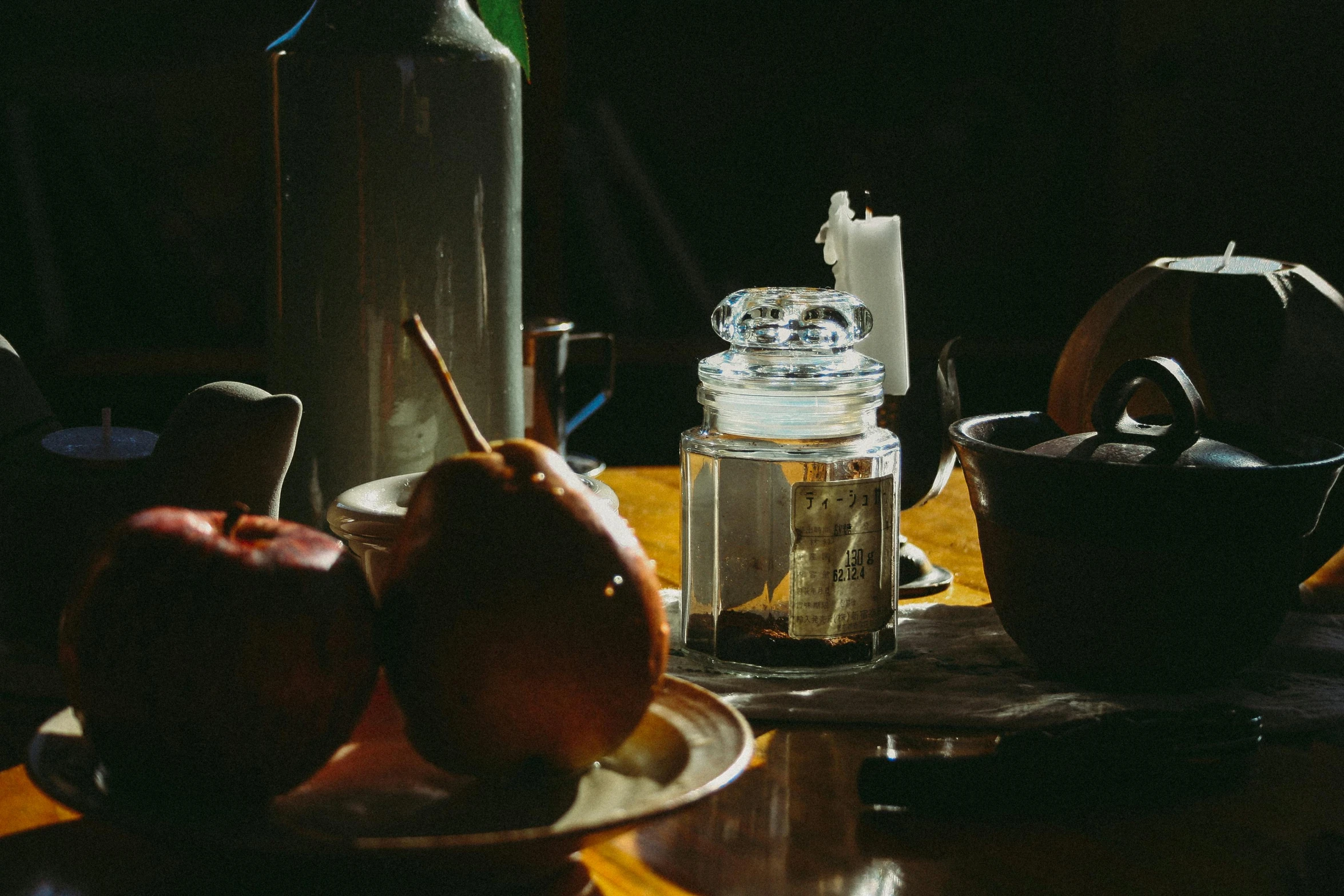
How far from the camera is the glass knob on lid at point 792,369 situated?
639mm

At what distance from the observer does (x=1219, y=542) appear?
57cm

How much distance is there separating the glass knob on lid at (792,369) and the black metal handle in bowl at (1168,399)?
0.11m

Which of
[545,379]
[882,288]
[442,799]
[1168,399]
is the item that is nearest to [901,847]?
[442,799]

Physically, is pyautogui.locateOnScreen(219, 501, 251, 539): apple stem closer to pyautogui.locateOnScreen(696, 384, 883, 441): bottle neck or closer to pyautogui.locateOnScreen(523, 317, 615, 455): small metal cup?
pyautogui.locateOnScreen(696, 384, 883, 441): bottle neck

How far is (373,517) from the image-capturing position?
0.60m

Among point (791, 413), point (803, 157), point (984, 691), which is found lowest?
point (984, 691)

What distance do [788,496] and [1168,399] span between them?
175 millimetres

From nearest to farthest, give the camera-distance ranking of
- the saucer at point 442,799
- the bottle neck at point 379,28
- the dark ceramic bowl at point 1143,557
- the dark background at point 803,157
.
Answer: the saucer at point 442,799 < the dark ceramic bowl at point 1143,557 < the bottle neck at point 379,28 < the dark background at point 803,157

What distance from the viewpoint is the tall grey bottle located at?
0.75 m

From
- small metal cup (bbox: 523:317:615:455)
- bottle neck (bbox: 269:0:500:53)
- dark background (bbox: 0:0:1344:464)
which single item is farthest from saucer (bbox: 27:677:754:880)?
dark background (bbox: 0:0:1344:464)

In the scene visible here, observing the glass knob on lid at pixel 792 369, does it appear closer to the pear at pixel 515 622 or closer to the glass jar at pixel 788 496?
the glass jar at pixel 788 496

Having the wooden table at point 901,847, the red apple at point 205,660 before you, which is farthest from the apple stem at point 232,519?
the wooden table at point 901,847

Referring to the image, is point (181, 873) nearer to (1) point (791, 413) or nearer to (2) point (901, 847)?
(2) point (901, 847)

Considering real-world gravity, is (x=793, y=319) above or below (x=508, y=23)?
below
